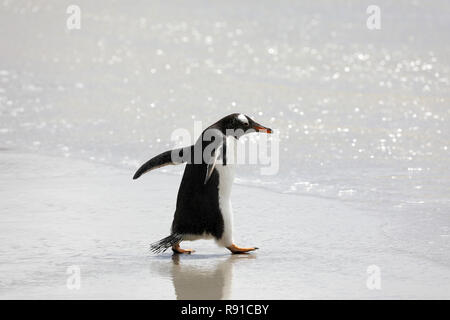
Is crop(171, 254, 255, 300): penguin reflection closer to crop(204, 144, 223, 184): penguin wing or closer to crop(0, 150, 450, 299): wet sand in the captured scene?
crop(0, 150, 450, 299): wet sand

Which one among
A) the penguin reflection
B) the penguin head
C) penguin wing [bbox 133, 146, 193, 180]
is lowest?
the penguin reflection

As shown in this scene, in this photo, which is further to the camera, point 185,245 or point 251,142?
point 251,142

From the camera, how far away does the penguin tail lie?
458 cm

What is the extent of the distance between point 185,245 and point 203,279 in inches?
32.4

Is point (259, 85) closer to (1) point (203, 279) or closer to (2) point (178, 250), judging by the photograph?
(2) point (178, 250)

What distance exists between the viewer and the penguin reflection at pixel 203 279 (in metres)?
3.94

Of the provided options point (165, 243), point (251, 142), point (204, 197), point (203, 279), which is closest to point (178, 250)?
point (165, 243)

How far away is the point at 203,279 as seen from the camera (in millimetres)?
4172

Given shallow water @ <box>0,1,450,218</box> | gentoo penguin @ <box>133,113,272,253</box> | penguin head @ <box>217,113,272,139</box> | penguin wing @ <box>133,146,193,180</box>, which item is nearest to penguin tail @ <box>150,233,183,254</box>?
gentoo penguin @ <box>133,113,272,253</box>

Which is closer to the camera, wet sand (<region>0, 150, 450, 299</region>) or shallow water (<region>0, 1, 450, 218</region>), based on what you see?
wet sand (<region>0, 150, 450, 299</region>)

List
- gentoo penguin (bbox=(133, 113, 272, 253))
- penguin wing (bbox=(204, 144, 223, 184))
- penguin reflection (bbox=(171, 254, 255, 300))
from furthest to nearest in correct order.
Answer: gentoo penguin (bbox=(133, 113, 272, 253)), penguin wing (bbox=(204, 144, 223, 184)), penguin reflection (bbox=(171, 254, 255, 300))

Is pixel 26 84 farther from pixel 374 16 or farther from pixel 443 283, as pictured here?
pixel 443 283

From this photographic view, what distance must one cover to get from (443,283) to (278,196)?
1.81 metres
